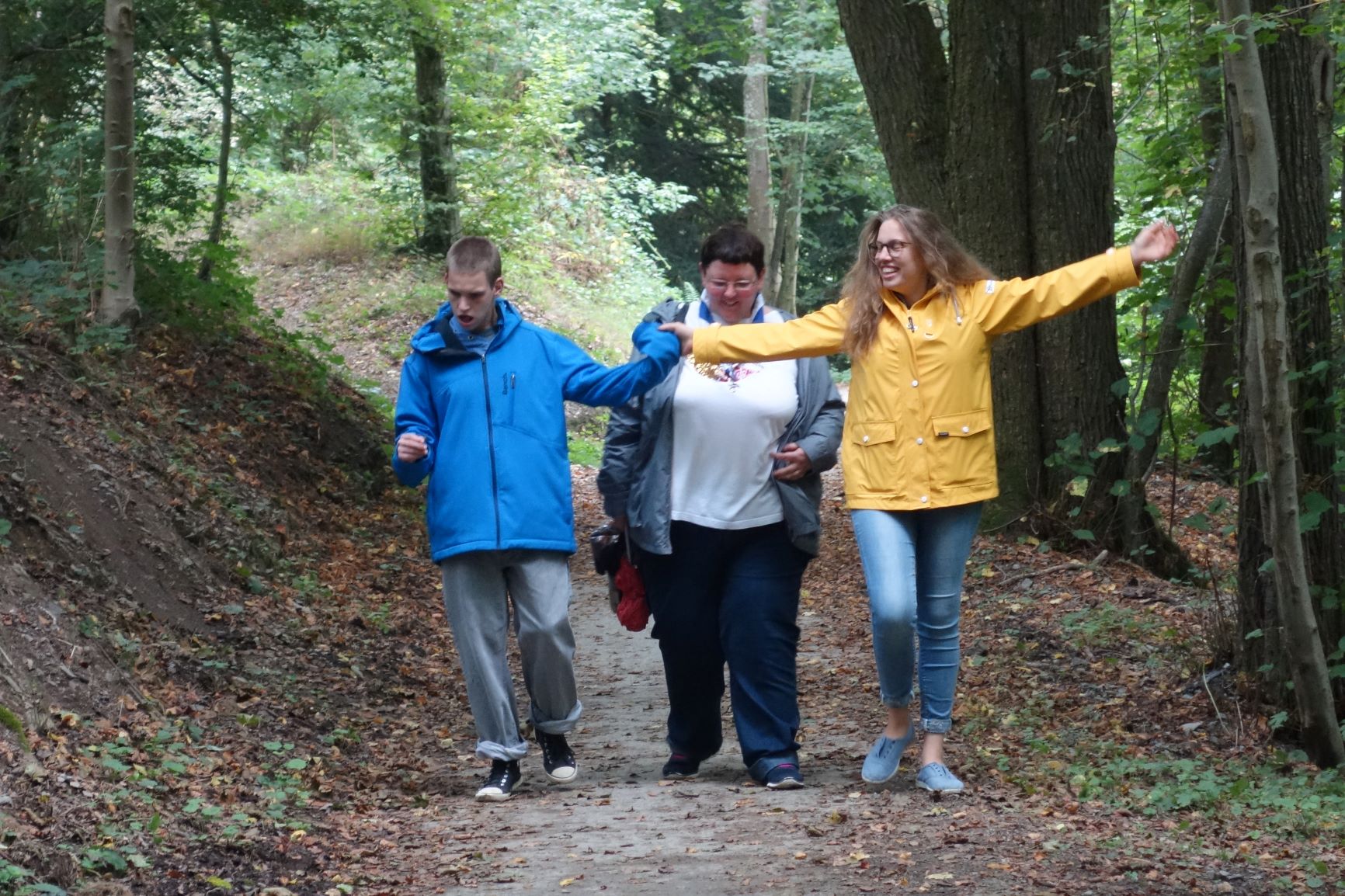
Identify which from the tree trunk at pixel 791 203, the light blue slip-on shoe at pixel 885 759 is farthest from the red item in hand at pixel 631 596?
the tree trunk at pixel 791 203

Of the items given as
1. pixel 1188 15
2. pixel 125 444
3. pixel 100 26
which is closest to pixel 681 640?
pixel 1188 15

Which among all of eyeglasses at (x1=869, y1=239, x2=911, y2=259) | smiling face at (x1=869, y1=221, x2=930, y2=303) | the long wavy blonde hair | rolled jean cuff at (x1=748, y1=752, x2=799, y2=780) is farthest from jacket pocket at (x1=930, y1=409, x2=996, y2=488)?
rolled jean cuff at (x1=748, y1=752, x2=799, y2=780)

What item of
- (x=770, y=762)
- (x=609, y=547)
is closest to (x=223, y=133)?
(x=609, y=547)

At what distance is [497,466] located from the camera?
17.4ft

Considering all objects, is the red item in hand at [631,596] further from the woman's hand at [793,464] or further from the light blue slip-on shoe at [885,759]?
the light blue slip-on shoe at [885,759]

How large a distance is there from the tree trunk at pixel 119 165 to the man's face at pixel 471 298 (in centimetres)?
601

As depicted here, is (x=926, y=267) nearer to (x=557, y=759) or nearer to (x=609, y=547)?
(x=609, y=547)

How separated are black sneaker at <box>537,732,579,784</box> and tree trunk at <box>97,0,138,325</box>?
6.55m

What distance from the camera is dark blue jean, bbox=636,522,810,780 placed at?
547 centimetres

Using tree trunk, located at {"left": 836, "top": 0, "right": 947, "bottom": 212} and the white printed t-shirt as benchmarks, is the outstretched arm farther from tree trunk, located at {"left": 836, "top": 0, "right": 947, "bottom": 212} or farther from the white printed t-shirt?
tree trunk, located at {"left": 836, "top": 0, "right": 947, "bottom": 212}

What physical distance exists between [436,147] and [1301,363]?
17380 mm

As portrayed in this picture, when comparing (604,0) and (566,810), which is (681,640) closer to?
(566,810)

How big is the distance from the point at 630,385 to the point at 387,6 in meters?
9.58

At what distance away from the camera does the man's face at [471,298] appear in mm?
5363
